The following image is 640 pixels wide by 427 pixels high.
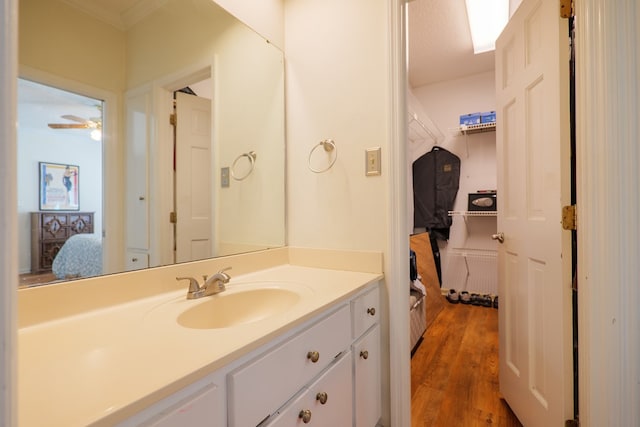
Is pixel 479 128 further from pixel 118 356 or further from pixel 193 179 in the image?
pixel 118 356

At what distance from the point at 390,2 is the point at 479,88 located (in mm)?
2586

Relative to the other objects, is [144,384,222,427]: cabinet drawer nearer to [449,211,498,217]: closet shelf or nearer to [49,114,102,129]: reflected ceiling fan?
[49,114,102,129]: reflected ceiling fan

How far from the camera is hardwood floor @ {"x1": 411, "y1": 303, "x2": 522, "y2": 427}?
1.48 meters

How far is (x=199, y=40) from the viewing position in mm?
1203

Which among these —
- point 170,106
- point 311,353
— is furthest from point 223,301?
point 170,106

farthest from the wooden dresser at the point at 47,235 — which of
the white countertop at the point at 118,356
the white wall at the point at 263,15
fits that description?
the white wall at the point at 263,15

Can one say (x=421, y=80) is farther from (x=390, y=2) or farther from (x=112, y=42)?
(x=112, y=42)

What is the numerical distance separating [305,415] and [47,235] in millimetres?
869

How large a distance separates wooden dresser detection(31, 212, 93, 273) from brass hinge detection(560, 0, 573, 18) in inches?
72.0

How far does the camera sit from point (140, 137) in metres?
1.00

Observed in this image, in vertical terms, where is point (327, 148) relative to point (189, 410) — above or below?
above

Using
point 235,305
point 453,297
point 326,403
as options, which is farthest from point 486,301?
point 235,305

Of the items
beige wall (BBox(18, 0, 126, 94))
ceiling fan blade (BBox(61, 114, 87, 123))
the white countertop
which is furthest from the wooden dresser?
beige wall (BBox(18, 0, 126, 94))

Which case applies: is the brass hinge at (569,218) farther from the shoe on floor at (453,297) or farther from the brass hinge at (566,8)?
the shoe on floor at (453,297)
